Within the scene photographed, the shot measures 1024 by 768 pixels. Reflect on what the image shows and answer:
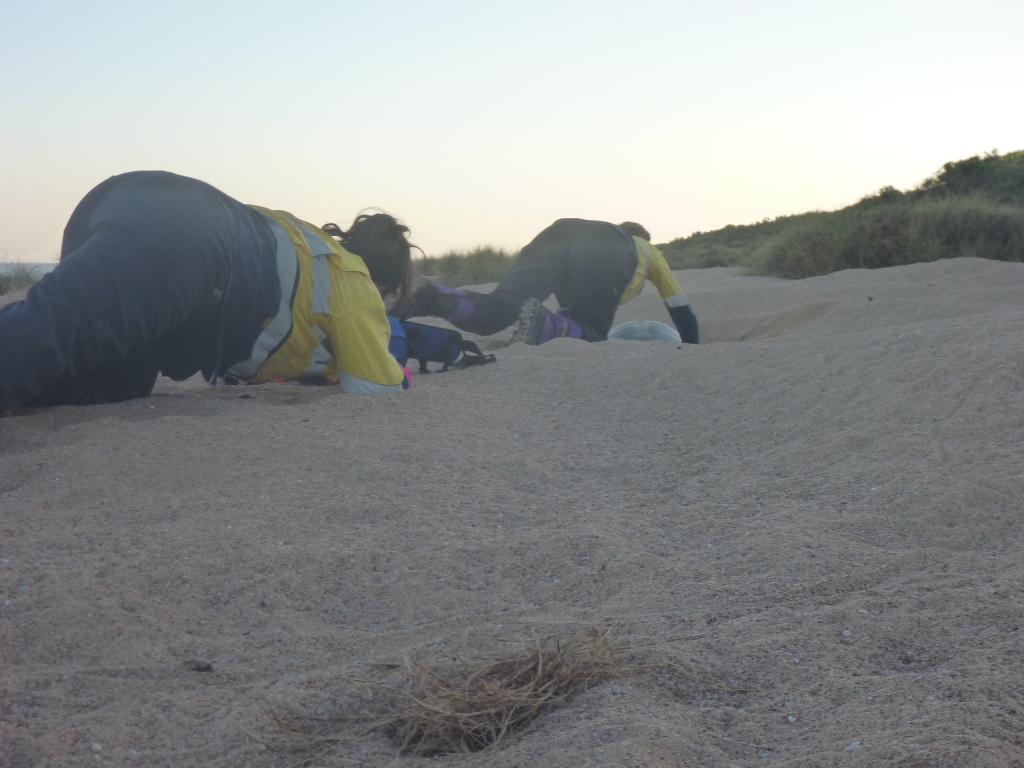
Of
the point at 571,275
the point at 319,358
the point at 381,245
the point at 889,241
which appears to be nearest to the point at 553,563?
the point at 319,358

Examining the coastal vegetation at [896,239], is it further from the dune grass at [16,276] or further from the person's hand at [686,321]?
the dune grass at [16,276]

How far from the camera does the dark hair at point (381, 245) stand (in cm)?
420

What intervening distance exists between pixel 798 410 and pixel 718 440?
369 mm

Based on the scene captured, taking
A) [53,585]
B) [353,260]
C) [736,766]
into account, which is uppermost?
[353,260]

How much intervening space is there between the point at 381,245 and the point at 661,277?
2.86 metres

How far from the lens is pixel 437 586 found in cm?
197

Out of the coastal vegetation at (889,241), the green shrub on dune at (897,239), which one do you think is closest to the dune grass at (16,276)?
the coastal vegetation at (889,241)

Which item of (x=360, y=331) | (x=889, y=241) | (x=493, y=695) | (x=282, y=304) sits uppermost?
(x=889, y=241)

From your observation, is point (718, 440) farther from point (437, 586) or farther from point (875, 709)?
point (875, 709)

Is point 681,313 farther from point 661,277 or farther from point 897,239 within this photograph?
point 897,239

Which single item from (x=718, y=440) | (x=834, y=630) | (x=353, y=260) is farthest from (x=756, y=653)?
(x=353, y=260)

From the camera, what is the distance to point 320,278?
3643 mm

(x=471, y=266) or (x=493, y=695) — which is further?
(x=471, y=266)

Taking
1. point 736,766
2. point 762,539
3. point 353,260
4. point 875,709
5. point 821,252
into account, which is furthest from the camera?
point 821,252
